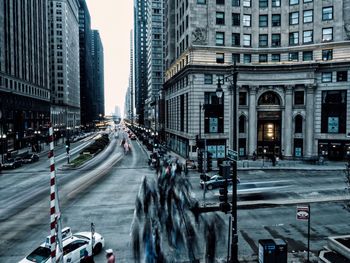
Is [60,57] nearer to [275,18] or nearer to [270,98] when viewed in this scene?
[275,18]

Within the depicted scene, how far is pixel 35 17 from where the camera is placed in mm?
77125

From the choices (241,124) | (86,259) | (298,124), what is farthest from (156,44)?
(86,259)

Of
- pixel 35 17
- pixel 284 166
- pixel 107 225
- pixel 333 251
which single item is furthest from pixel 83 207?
pixel 35 17

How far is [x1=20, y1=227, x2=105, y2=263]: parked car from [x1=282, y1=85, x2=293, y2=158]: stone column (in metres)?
38.2

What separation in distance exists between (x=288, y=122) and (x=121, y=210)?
112 ft

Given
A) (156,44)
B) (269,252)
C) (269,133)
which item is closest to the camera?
(269,252)

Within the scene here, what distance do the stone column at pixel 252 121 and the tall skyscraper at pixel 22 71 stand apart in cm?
4732

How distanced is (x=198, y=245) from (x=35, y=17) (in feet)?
278

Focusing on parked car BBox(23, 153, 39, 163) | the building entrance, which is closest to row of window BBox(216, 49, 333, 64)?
the building entrance

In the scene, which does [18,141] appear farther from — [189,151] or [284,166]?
[284,166]

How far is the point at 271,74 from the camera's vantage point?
44406 mm

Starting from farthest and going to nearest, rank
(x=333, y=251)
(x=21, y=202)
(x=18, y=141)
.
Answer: (x=18, y=141) < (x=21, y=202) < (x=333, y=251)

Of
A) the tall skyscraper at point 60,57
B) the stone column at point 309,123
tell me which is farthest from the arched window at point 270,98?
the tall skyscraper at point 60,57

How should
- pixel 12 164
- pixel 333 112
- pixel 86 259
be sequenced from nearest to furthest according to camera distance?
pixel 86 259
pixel 12 164
pixel 333 112
